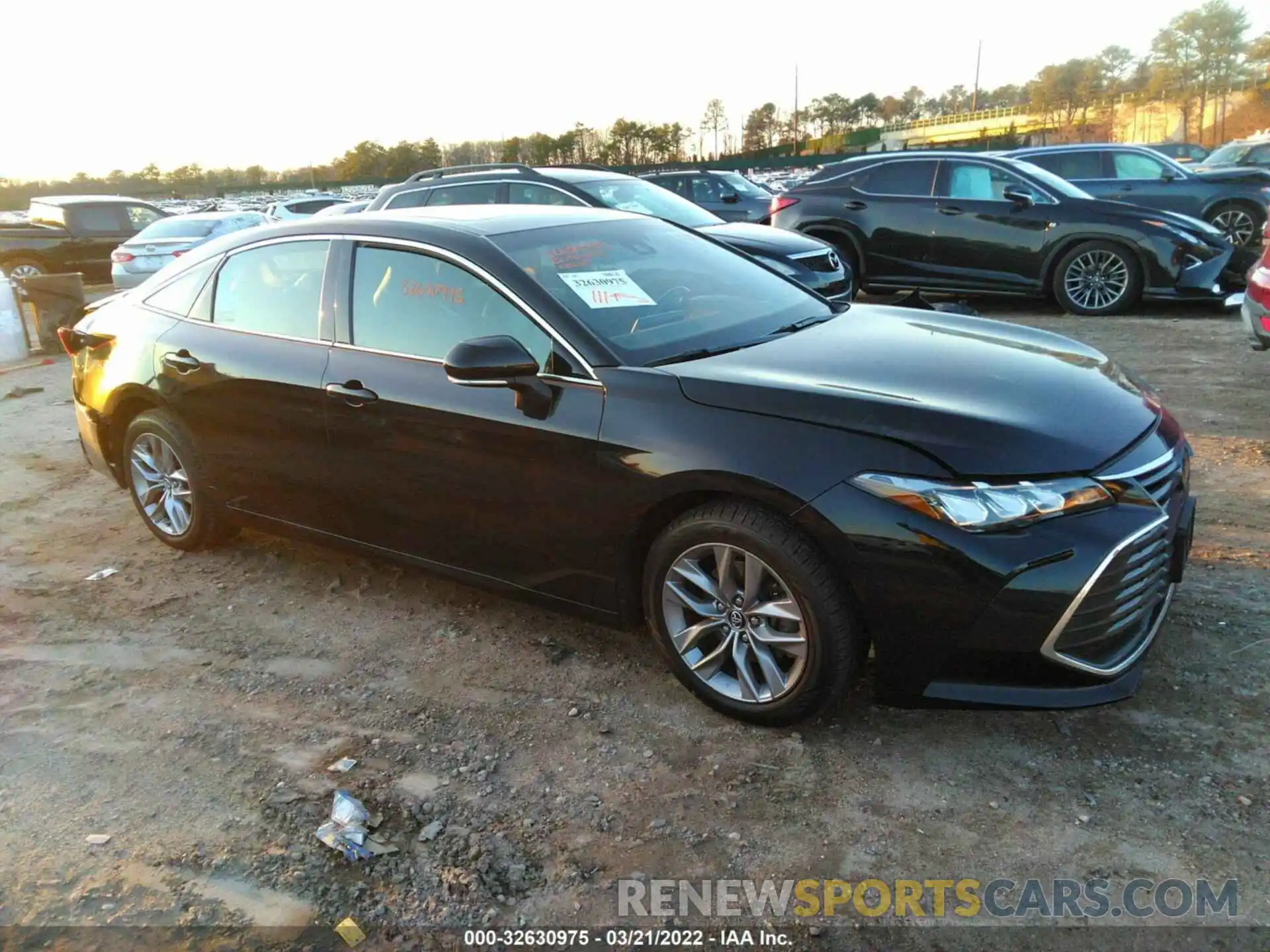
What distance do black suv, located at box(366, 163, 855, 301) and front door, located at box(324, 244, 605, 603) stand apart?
207 inches

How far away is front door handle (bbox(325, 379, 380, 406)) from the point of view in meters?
3.75

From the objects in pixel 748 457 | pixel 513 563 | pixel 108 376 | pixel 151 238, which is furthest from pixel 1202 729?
pixel 151 238

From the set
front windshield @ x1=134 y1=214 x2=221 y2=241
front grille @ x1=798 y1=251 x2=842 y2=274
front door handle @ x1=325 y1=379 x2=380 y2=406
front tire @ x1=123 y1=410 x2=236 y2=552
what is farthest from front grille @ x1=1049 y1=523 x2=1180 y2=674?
front windshield @ x1=134 y1=214 x2=221 y2=241

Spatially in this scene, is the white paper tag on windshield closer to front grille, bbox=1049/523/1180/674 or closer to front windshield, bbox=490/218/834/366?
front windshield, bbox=490/218/834/366

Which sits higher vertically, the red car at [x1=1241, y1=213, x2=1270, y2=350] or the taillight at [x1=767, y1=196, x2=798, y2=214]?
the taillight at [x1=767, y1=196, x2=798, y2=214]

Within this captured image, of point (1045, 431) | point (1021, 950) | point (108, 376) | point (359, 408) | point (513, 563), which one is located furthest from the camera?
point (108, 376)

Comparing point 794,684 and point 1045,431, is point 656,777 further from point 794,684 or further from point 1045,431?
point 1045,431

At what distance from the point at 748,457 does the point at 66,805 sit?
94.4 inches

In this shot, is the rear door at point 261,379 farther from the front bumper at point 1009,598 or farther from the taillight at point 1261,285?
the taillight at point 1261,285

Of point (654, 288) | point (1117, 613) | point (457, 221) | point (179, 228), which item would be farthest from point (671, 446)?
point (179, 228)

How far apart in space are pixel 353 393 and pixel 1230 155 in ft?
74.9

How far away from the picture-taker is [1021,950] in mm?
2207

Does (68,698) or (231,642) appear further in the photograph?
(231,642)

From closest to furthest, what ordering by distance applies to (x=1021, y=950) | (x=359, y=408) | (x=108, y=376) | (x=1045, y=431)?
(x=1021, y=950) → (x=1045, y=431) → (x=359, y=408) → (x=108, y=376)
